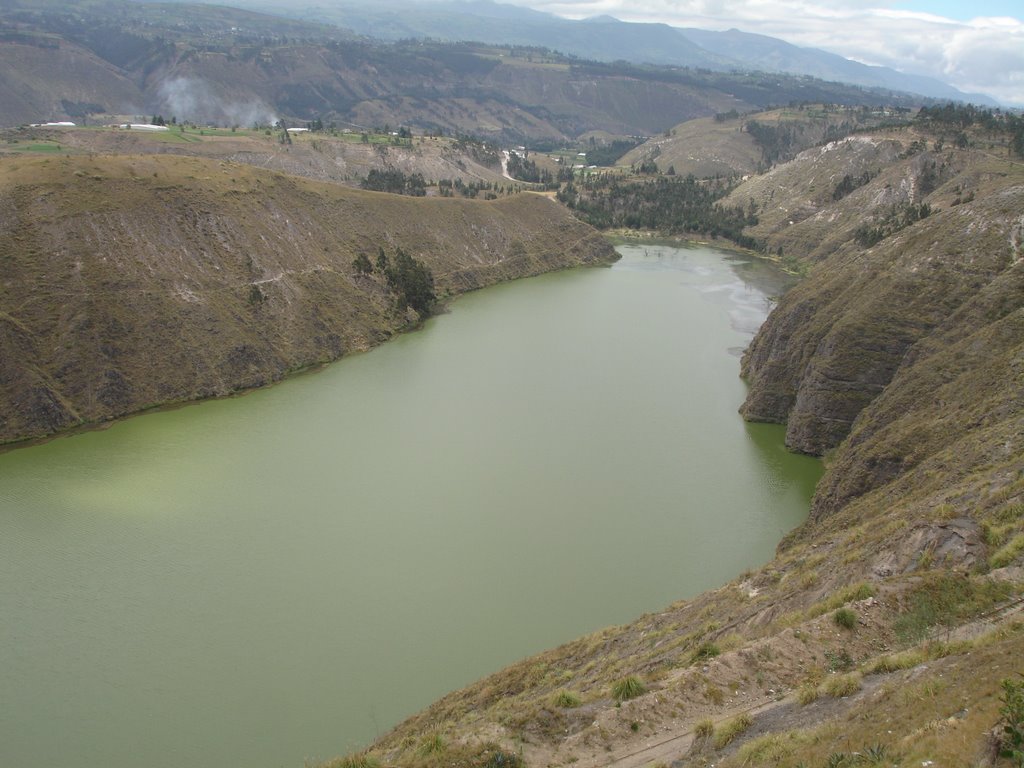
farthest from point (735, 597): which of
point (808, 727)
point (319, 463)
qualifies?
point (319, 463)

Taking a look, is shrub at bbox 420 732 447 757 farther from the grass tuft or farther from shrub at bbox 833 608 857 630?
shrub at bbox 833 608 857 630

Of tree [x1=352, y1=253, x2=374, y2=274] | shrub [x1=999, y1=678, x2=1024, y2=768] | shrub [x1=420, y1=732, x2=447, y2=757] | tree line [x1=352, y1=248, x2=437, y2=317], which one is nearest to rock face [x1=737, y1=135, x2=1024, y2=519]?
shrub [x1=999, y1=678, x2=1024, y2=768]

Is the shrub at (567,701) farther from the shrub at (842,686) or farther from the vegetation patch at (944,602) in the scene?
the vegetation patch at (944,602)

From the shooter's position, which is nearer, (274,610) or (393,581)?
(274,610)

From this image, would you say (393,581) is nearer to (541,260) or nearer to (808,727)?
(808,727)

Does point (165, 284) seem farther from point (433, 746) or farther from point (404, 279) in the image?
point (433, 746)

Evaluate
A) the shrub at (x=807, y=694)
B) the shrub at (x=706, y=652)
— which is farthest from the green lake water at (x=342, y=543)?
the shrub at (x=807, y=694)
